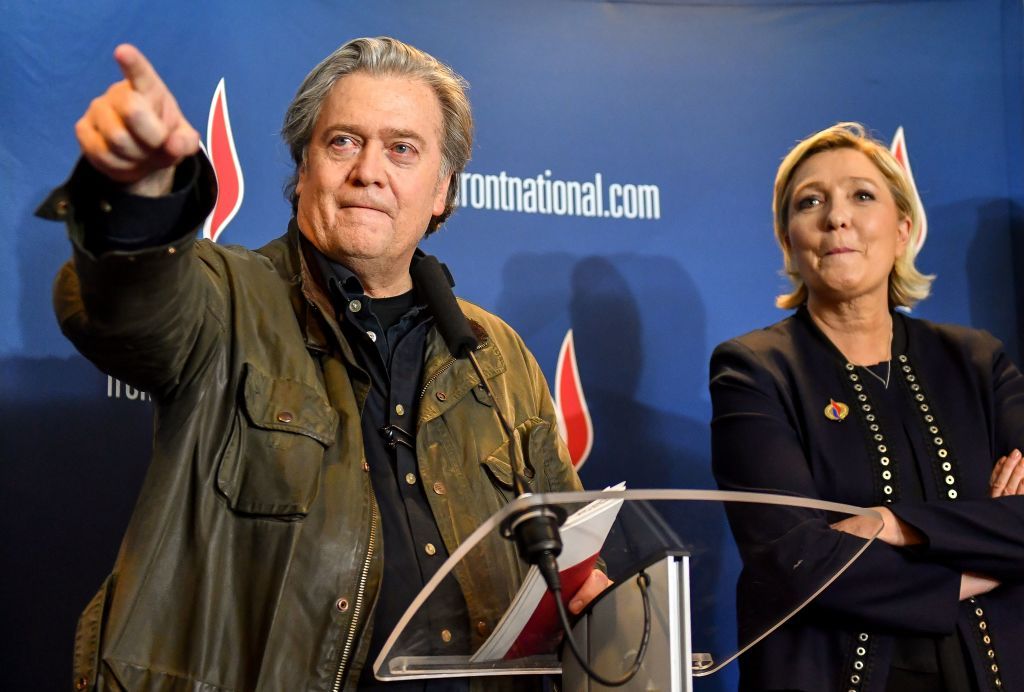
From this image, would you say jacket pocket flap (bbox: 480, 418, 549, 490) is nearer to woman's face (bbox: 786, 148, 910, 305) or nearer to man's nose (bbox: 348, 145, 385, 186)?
man's nose (bbox: 348, 145, 385, 186)

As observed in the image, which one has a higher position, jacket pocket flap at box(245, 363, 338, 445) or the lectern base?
jacket pocket flap at box(245, 363, 338, 445)

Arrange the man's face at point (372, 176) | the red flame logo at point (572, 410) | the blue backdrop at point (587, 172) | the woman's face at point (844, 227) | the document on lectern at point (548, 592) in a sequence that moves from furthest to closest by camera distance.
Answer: the red flame logo at point (572, 410) < the woman's face at point (844, 227) < the blue backdrop at point (587, 172) < the man's face at point (372, 176) < the document on lectern at point (548, 592)

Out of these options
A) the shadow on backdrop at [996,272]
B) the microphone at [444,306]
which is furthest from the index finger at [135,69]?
the shadow on backdrop at [996,272]

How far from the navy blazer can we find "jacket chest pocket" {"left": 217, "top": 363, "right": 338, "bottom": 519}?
35.4 inches

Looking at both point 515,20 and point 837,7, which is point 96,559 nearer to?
point 515,20

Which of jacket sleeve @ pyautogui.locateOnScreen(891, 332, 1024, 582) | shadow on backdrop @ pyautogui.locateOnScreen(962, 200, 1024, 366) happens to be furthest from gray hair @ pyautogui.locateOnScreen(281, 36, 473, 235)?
shadow on backdrop @ pyautogui.locateOnScreen(962, 200, 1024, 366)

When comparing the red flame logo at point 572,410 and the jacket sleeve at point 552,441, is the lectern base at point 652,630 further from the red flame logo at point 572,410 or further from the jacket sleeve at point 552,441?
the red flame logo at point 572,410

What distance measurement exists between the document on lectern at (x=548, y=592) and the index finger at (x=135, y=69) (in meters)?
0.57

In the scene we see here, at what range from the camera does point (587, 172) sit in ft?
9.68

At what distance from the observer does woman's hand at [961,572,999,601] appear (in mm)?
2051

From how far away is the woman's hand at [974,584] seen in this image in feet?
6.73

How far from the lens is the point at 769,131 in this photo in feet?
10.3

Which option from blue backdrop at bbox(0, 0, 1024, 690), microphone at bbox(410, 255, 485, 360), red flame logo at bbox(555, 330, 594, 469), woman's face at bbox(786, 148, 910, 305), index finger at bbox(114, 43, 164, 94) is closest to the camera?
index finger at bbox(114, 43, 164, 94)

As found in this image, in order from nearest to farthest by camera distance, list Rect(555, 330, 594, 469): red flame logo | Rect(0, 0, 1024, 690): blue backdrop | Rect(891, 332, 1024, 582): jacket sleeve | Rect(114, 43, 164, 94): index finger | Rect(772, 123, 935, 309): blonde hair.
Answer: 1. Rect(114, 43, 164, 94): index finger
2. Rect(891, 332, 1024, 582): jacket sleeve
3. Rect(0, 0, 1024, 690): blue backdrop
4. Rect(772, 123, 935, 309): blonde hair
5. Rect(555, 330, 594, 469): red flame logo
